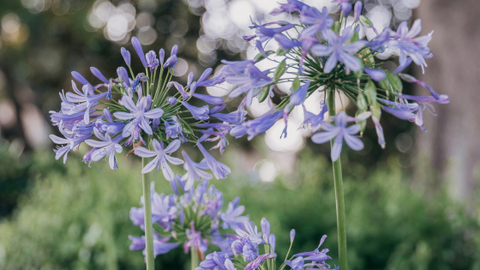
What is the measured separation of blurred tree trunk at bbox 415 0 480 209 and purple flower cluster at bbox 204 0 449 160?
5.27m

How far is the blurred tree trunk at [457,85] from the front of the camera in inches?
234

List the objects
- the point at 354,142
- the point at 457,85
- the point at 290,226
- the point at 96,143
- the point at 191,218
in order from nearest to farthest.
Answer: the point at 354,142 < the point at 96,143 < the point at 191,218 < the point at 290,226 < the point at 457,85

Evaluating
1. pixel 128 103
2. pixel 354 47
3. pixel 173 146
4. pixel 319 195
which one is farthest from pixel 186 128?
pixel 319 195

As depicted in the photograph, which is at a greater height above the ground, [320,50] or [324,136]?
[320,50]

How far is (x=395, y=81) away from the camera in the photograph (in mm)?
967

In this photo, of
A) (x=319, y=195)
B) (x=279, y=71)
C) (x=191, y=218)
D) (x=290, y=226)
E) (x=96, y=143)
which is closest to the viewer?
(x=279, y=71)

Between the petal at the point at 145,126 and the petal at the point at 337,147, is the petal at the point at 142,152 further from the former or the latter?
the petal at the point at 337,147

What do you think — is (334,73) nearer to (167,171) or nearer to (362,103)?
(362,103)

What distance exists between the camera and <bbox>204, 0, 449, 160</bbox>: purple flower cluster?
0.92 m

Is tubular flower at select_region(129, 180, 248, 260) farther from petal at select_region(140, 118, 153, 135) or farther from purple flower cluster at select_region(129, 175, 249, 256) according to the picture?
petal at select_region(140, 118, 153, 135)

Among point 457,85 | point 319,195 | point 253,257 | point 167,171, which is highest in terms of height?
point 457,85

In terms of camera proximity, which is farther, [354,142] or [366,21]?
[366,21]

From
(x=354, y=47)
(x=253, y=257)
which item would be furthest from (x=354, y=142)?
(x=253, y=257)

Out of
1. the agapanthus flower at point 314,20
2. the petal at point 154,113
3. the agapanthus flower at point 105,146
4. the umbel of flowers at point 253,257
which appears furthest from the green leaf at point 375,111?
the agapanthus flower at point 105,146
